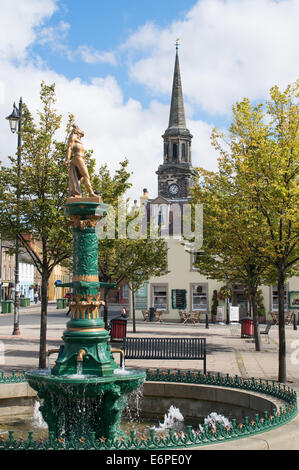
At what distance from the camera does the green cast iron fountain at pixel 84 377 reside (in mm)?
8703

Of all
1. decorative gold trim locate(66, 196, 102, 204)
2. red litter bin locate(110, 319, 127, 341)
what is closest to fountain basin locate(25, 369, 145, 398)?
decorative gold trim locate(66, 196, 102, 204)

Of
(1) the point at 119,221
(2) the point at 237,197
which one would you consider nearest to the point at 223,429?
(2) the point at 237,197

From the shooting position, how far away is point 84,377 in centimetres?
877

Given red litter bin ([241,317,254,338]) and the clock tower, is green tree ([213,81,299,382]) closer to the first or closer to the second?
red litter bin ([241,317,254,338])

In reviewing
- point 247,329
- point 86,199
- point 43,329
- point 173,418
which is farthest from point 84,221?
point 247,329

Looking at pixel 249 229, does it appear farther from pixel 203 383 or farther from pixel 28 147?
pixel 28 147

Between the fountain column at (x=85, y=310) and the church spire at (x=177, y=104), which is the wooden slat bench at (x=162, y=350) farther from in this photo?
the church spire at (x=177, y=104)

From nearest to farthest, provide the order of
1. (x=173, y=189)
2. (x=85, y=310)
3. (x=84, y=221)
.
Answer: (x=85, y=310), (x=84, y=221), (x=173, y=189)

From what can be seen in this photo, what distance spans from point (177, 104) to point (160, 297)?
5628 cm

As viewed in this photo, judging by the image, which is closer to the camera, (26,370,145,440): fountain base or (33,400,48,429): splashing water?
(26,370,145,440): fountain base

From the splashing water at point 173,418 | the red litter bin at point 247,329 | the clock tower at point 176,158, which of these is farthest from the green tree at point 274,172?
the clock tower at point 176,158

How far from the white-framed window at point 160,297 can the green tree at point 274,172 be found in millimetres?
26914

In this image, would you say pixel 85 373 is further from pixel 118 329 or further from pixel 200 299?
pixel 200 299

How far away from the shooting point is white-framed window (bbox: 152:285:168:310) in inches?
1612
